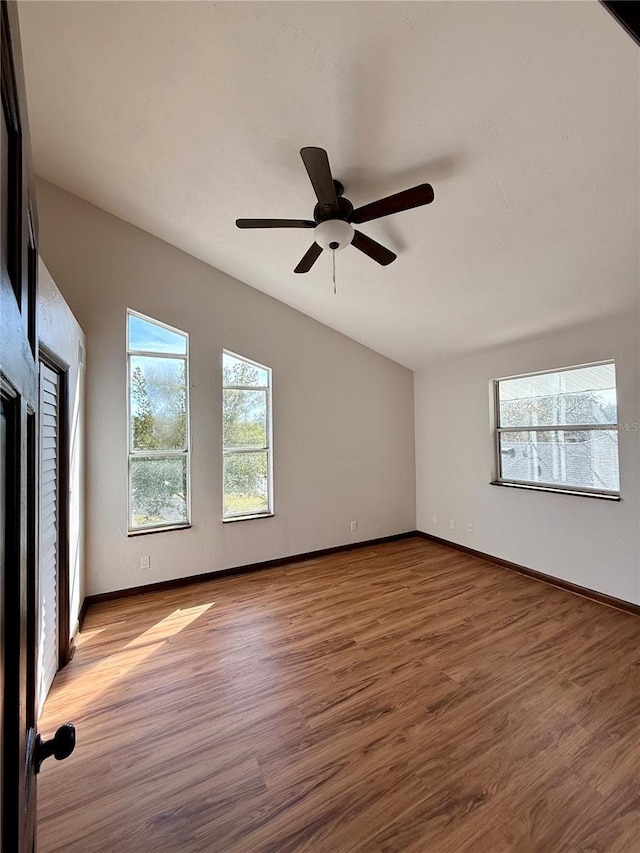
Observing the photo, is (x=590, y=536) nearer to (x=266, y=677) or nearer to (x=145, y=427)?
(x=266, y=677)

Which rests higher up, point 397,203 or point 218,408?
point 397,203

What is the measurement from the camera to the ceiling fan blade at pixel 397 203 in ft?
5.74

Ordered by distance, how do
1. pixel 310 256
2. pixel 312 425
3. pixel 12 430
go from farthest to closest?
pixel 312 425 < pixel 310 256 < pixel 12 430

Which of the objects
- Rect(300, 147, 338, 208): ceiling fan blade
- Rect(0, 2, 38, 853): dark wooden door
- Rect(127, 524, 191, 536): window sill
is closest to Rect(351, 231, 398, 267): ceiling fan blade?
Rect(300, 147, 338, 208): ceiling fan blade

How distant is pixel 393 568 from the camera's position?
12.4ft

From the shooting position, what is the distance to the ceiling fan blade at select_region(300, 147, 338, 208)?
1.62m

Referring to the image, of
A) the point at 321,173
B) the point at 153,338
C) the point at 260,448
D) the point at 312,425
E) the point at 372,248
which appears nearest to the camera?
the point at 321,173

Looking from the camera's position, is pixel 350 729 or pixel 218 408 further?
pixel 218 408

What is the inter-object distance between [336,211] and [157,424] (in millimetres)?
2470

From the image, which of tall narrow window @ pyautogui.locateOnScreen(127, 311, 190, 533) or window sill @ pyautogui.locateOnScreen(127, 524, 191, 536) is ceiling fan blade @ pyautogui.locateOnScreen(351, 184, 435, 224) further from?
window sill @ pyautogui.locateOnScreen(127, 524, 191, 536)

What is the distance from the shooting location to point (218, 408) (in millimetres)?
3609

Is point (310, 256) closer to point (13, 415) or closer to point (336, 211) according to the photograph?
point (336, 211)

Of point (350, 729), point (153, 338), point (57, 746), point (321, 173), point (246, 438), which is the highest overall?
point (321, 173)

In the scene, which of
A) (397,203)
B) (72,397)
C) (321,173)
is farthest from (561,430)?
(72,397)
